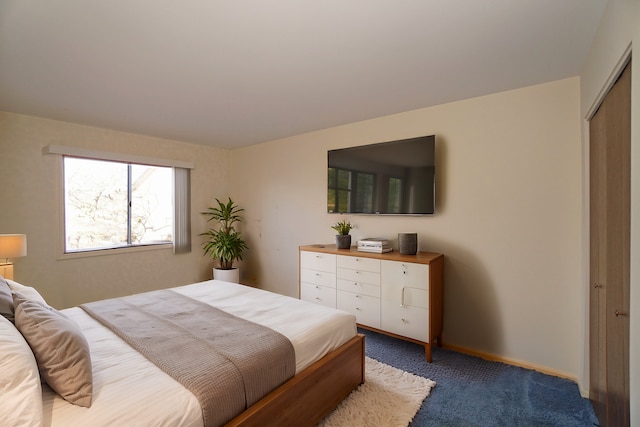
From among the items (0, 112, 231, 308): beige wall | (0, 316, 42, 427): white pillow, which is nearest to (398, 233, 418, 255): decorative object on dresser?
(0, 316, 42, 427): white pillow

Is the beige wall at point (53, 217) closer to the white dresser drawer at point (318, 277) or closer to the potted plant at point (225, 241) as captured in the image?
the potted plant at point (225, 241)

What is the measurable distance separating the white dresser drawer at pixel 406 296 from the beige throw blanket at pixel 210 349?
136cm

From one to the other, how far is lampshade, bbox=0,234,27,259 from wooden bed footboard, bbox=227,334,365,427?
2667 millimetres

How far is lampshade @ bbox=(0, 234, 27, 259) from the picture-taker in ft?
8.37

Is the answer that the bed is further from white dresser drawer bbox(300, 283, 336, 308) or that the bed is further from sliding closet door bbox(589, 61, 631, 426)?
sliding closet door bbox(589, 61, 631, 426)

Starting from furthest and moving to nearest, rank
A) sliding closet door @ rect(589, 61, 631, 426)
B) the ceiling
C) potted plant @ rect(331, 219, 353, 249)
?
1. potted plant @ rect(331, 219, 353, 249)
2. the ceiling
3. sliding closet door @ rect(589, 61, 631, 426)

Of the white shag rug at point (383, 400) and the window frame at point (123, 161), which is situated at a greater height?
the window frame at point (123, 161)

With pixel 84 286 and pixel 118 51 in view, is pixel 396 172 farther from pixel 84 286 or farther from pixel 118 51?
pixel 84 286

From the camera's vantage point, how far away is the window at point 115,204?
364cm

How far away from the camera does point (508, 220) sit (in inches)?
104

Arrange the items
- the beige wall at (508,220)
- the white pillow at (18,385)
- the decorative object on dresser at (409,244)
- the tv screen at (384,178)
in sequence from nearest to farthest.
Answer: the white pillow at (18,385)
the beige wall at (508,220)
the decorative object on dresser at (409,244)
the tv screen at (384,178)

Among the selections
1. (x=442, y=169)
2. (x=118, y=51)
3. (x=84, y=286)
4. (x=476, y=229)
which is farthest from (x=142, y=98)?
(x=476, y=229)

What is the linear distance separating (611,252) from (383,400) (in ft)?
5.29

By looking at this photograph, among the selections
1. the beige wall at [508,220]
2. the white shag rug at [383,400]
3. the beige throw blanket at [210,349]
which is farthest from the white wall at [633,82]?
the beige throw blanket at [210,349]
